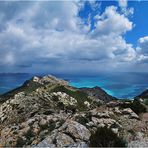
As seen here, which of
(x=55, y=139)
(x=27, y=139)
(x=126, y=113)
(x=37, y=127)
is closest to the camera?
(x=55, y=139)

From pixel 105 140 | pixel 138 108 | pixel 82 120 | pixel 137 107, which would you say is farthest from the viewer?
pixel 137 107

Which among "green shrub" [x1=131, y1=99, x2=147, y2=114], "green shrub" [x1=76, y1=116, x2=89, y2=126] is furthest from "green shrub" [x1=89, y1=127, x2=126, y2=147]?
"green shrub" [x1=131, y1=99, x2=147, y2=114]

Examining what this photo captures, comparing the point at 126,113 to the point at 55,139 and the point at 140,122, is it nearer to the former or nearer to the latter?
the point at 140,122

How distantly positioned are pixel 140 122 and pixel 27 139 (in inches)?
Result: 524

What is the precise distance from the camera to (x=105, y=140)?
86.7ft

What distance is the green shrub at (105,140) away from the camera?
1034 inches

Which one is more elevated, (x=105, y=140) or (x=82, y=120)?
(x=82, y=120)

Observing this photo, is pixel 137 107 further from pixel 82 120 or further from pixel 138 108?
pixel 82 120

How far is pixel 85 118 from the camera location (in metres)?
36.3

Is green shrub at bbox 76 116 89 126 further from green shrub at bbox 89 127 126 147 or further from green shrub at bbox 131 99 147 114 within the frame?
green shrub at bbox 131 99 147 114

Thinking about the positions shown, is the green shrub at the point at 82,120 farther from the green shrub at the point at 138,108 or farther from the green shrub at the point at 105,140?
the green shrub at the point at 138,108

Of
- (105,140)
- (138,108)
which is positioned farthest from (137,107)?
(105,140)

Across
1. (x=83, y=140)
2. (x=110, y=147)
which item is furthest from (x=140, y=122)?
(x=110, y=147)

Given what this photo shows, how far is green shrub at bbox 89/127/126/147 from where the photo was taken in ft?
86.1
